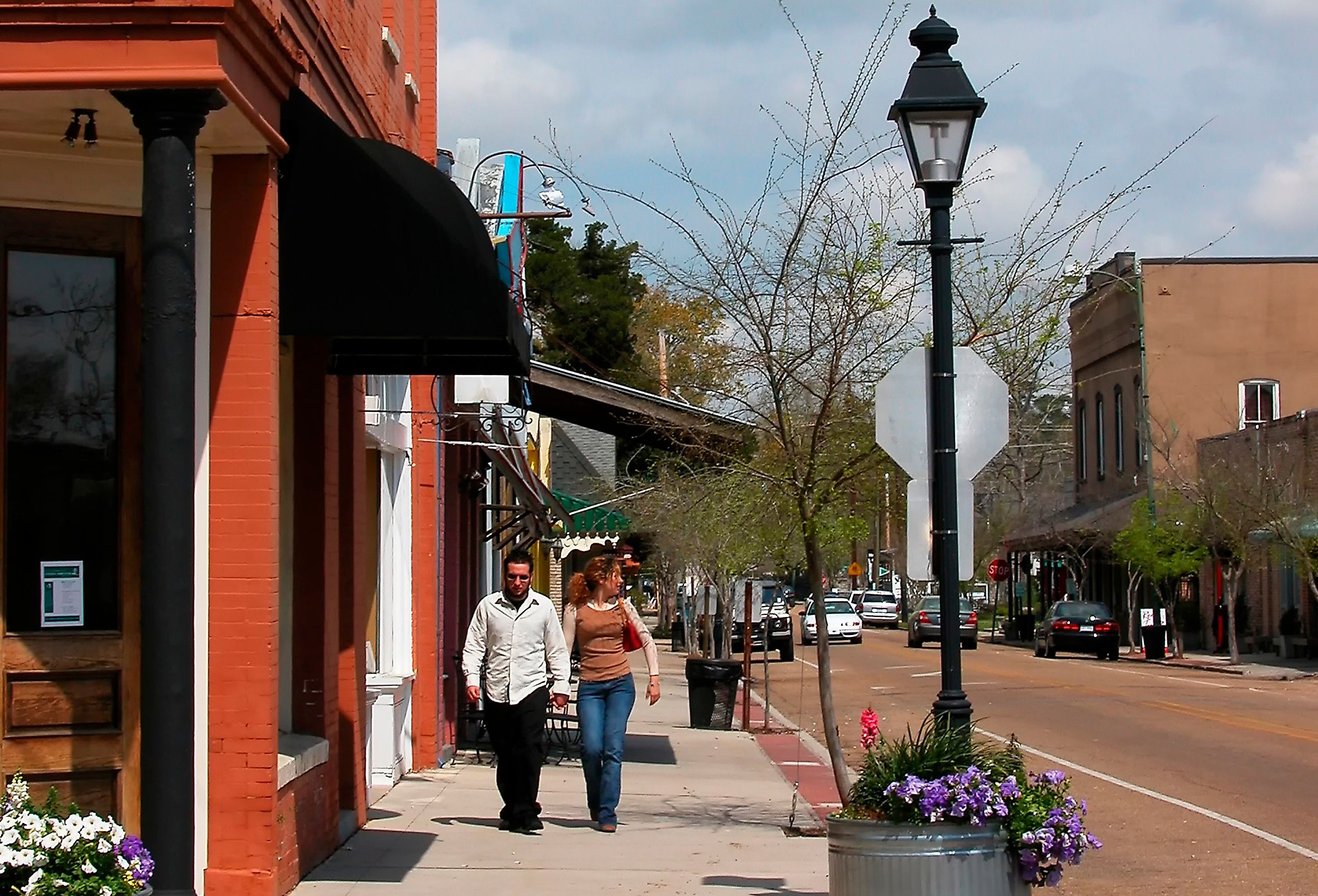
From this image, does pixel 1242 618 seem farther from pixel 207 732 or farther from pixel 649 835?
pixel 207 732

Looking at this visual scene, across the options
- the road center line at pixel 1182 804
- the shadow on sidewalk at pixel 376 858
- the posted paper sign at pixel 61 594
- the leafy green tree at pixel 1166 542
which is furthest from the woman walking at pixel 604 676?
the leafy green tree at pixel 1166 542

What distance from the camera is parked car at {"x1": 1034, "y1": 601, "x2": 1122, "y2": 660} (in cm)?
4094

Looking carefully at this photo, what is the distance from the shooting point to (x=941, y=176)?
8430mm

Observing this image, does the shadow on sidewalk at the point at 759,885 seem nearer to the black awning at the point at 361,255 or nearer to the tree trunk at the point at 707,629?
the black awning at the point at 361,255

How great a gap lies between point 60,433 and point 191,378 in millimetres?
1476

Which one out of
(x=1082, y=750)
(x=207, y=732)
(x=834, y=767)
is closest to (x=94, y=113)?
(x=207, y=732)

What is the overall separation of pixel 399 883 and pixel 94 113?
13.8 feet

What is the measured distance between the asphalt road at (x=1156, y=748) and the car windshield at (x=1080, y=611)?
132 inches

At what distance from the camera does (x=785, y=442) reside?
10867 mm

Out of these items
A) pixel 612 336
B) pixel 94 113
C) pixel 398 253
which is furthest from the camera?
pixel 612 336

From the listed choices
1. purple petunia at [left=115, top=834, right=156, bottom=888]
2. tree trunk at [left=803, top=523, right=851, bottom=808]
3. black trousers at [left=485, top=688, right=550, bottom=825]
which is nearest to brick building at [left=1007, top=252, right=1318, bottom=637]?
tree trunk at [left=803, top=523, right=851, bottom=808]

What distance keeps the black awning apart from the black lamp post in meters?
2.19

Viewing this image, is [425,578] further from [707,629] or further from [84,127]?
[707,629]

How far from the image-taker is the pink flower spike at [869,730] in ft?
28.7
